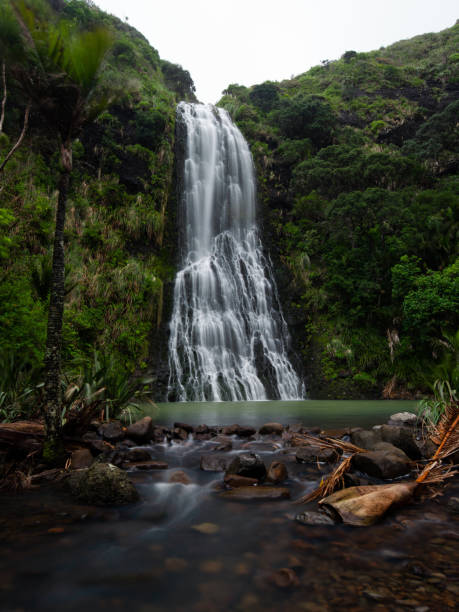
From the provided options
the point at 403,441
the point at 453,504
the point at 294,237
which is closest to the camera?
the point at 453,504

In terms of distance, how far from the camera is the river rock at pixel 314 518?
2.62 meters

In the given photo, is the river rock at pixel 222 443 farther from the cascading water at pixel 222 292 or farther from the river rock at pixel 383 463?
the cascading water at pixel 222 292

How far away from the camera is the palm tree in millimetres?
3611

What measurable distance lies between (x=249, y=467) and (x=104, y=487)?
5.00 feet

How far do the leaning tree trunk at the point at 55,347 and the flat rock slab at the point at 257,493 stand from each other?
6.42ft

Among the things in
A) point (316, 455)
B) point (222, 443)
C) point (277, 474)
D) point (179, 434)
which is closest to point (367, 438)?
point (316, 455)

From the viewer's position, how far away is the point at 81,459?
4082mm

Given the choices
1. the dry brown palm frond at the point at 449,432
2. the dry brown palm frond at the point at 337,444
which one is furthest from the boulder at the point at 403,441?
the dry brown palm frond at the point at 449,432

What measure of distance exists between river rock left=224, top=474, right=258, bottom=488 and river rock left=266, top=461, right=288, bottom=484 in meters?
0.17

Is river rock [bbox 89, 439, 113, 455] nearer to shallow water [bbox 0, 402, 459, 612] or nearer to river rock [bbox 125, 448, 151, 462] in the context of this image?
river rock [bbox 125, 448, 151, 462]

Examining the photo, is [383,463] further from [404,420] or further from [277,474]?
[404,420]

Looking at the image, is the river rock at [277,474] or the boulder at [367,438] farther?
the boulder at [367,438]

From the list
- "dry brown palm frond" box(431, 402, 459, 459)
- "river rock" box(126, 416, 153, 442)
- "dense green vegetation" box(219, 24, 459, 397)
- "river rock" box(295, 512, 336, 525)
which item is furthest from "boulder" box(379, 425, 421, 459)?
"dense green vegetation" box(219, 24, 459, 397)

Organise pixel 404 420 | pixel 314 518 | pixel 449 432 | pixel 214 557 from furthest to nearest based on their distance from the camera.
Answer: pixel 404 420, pixel 449 432, pixel 314 518, pixel 214 557
